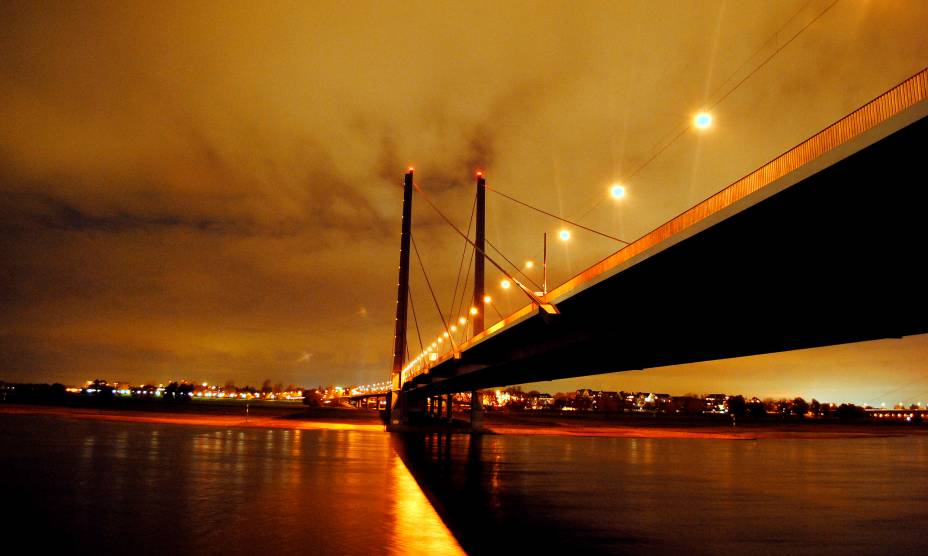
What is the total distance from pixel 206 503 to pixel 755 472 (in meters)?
30.6

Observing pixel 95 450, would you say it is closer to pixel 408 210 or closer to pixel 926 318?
pixel 926 318

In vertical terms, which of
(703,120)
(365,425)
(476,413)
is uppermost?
(703,120)

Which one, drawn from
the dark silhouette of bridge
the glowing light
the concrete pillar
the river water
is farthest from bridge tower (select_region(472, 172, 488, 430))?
the glowing light

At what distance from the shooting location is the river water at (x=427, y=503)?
1688 centimetres

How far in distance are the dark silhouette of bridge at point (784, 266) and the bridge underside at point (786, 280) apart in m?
0.04

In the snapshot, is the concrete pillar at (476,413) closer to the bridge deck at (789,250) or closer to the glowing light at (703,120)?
the bridge deck at (789,250)

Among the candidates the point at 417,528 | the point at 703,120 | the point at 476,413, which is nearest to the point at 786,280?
the point at 703,120

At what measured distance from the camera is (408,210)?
303 feet

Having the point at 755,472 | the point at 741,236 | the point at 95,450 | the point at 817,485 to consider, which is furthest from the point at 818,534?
the point at 95,450

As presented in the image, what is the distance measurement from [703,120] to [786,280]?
4.88 metres

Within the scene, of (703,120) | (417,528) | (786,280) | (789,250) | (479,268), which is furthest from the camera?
(479,268)

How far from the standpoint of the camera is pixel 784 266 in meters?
17.0

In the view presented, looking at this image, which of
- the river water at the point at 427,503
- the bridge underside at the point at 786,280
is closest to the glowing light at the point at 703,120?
the bridge underside at the point at 786,280

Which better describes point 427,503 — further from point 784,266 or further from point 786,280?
point 784,266
